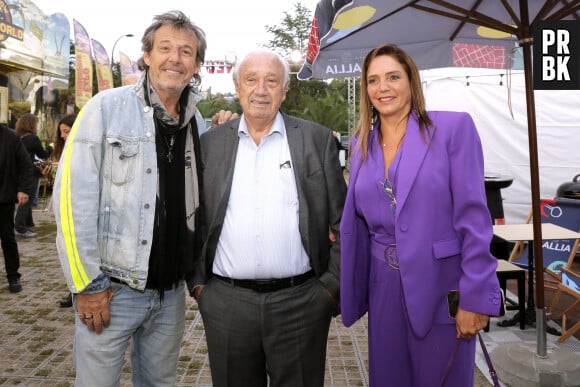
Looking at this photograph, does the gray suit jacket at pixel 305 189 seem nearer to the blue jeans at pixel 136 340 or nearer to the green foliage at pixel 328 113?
the blue jeans at pixel 136 340

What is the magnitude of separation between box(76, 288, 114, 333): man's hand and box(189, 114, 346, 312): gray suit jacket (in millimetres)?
484

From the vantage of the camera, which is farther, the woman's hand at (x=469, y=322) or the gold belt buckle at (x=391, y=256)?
the gold belt buckle at (x=391, y=256)

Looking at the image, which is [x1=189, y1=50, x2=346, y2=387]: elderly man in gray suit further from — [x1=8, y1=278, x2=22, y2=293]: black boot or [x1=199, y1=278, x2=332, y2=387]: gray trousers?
[x1=8, y1=278, x2=22, y2=293]: black boot

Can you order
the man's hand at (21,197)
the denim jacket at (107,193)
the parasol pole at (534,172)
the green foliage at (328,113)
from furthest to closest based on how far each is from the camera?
the green foliage at (328,113)
the man's hand at (21,197)
the parasol pole at (534,172)
the denim jacket at (107,193)

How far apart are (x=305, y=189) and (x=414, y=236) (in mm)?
584

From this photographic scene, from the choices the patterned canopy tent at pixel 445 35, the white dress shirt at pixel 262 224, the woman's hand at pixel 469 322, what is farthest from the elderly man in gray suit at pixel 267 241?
the patterned canopy tent at pixel 445 35

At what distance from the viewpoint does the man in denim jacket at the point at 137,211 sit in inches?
79.4

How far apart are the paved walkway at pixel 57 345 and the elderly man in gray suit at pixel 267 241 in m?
1.45

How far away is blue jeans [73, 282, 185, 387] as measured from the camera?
209cm

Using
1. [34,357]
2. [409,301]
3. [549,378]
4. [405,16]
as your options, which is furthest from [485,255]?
[34,357]

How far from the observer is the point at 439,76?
878cm

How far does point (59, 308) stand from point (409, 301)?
4552 millimetres

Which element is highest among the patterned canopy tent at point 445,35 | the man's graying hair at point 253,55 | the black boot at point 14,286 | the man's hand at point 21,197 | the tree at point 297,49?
the tree at point 297,49

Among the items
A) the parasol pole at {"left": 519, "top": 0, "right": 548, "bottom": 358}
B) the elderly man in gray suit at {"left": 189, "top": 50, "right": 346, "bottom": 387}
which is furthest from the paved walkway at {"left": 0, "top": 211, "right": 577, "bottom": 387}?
the elderly man in gray suit at {"left": 189, "top": 50, "right": 346, "bottom": 387}
